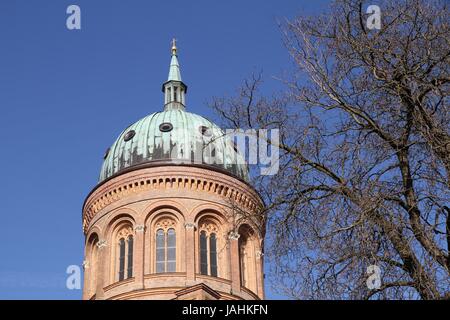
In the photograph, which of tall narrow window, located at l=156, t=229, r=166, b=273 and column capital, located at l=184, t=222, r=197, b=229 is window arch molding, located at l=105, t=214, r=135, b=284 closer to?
tall narrow window, located at l=156, t=229, r=166, b=273

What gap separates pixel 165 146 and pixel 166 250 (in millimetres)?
4628

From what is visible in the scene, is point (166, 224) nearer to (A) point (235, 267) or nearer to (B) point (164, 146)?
(A) point (235, 267)

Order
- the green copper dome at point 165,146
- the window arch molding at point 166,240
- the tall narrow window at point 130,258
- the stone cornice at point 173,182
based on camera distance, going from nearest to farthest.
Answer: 1. the window arch molding at point 166,240
2. the tall narrow window at point 130,258
3. the stone cornice at point 173,182
4. the green copper dome at point 165,146

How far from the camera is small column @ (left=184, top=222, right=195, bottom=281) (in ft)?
104

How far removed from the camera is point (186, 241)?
32.3 meters

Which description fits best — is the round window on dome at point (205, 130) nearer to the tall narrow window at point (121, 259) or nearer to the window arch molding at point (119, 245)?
the window arch molding at point (119, 245)

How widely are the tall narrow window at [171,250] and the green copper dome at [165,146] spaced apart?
2893mm

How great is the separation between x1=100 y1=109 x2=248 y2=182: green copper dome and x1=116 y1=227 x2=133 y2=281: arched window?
267 centimetres

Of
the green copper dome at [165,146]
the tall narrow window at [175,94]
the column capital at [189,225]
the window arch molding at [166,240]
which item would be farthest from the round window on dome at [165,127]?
the column capital at [189,225]

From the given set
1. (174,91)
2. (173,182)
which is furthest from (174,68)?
(173,182)

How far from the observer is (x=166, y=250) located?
3259 cm

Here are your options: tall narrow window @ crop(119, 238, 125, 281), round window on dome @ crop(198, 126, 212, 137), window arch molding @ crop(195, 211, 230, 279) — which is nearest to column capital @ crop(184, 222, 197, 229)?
window arch molding @ crop(195, 211, 230, 279)

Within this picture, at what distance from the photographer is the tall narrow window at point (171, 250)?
3219 centimetres

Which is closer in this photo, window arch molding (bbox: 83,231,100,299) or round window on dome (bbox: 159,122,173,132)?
window arch molding (bbox: 83,231,100,299)
